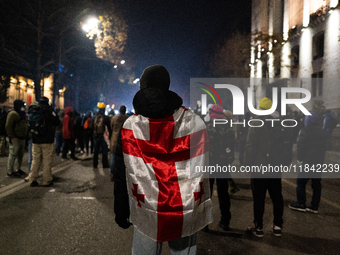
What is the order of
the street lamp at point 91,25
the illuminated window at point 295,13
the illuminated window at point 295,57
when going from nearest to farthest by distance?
the street lamp at point 91,25 → the illuminated window at point 295,13 → the illuminated window at point 295,57

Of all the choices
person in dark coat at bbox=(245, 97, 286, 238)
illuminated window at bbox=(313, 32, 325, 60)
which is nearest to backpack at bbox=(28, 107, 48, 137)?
person in dark coat at bbox=(245, 97, 286, 238)

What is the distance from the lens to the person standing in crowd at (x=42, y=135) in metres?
6.06

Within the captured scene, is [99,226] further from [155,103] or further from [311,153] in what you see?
[311,153]

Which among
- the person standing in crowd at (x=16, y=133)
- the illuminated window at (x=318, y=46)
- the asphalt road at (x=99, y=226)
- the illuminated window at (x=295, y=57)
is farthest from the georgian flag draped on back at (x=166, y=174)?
the illuminated window at (x=295, y=57)

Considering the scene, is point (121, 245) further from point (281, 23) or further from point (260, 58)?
point (260, 58)

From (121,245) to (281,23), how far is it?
Answer: 36.2 m

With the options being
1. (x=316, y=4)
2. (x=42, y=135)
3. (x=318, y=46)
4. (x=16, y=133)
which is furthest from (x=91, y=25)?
(x=318, y=46)

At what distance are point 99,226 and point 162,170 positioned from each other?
2777 millimetres

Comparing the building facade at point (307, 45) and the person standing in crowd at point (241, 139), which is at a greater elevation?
the building facade at point (307, 45)

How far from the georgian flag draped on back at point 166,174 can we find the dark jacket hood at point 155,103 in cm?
5

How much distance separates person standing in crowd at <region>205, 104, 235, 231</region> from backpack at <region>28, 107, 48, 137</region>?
158 inches

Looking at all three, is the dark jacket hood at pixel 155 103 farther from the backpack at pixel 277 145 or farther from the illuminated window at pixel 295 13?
the illuminated window at pixel 295 13

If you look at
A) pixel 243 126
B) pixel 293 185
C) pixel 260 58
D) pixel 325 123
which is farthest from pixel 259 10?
pixel 293 185

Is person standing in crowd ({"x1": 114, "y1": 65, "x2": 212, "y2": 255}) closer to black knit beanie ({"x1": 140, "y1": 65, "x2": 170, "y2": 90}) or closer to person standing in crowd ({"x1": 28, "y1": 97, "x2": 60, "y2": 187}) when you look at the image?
black knit beanie ({"x1": 140, "y1": 65, "x2": 170, "y2": 90})
